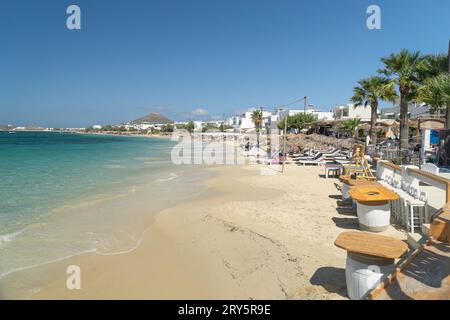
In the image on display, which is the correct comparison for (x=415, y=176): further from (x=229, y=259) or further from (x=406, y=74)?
(x=406, y=74)

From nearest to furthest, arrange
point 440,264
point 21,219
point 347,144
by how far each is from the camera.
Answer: point 440,264, point 21,219, point 347,144

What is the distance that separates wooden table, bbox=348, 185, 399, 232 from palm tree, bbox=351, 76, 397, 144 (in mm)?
14487

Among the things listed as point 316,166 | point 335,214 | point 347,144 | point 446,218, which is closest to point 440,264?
point 446,218

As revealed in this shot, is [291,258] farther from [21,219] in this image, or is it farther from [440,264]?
[21,219]

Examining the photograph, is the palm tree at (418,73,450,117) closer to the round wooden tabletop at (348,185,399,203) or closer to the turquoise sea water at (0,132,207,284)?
the round wooden tabletop at (348,185,399,203)

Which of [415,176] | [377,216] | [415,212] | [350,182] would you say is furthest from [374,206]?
[350,182]

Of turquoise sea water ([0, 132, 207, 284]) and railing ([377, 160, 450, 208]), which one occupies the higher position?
railing ([377, 160, 450, 208])

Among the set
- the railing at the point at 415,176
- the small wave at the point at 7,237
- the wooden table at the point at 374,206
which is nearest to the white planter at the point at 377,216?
the wooden table at the point at 374,206

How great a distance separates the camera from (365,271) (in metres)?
3.56

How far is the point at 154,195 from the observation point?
11.9 m

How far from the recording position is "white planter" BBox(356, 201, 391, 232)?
627 cm

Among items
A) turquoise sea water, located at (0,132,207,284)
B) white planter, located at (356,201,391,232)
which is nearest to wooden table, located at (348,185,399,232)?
white planter, located at (356,201,391,232)

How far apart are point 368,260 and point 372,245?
18 cm
